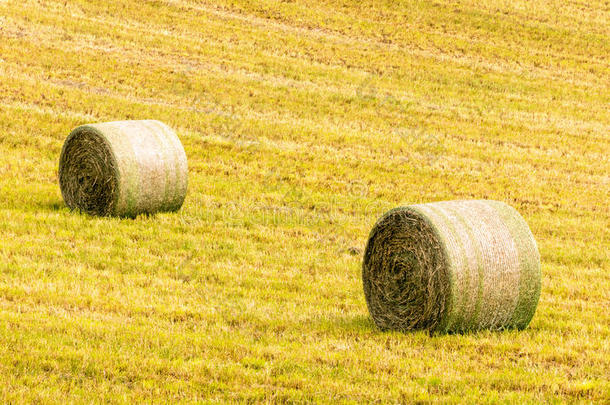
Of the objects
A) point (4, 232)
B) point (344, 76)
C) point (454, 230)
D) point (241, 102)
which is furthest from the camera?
point (344, 76)

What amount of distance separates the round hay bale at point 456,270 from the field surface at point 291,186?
30cm

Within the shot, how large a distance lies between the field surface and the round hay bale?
1.00 ft

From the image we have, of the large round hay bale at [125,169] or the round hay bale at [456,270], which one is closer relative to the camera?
the round hay bale at [456,270]

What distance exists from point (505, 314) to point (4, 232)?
8314mm

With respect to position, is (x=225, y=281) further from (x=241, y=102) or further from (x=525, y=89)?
(x=525, y=89)

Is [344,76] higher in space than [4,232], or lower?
higher

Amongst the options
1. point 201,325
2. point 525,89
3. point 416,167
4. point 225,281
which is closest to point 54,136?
point 416,167

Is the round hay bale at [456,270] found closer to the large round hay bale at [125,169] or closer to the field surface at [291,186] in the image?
the field surface at [291,186]

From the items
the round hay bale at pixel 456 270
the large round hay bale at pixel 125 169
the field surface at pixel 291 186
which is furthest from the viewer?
the large round hay bale at pixel 125 169

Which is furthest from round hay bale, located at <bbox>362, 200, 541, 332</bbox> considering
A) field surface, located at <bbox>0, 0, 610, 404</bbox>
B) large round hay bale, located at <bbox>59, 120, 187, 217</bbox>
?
large round hay bale, located at <bbox>59, 120, 187, 217</bbox>

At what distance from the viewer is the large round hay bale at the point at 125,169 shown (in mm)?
16578

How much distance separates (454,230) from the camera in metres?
11.5

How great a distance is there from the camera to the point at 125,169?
16.5 meters

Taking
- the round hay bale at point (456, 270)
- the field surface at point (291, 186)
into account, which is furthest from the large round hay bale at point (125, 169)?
the round hay bale at point (456, 270)
